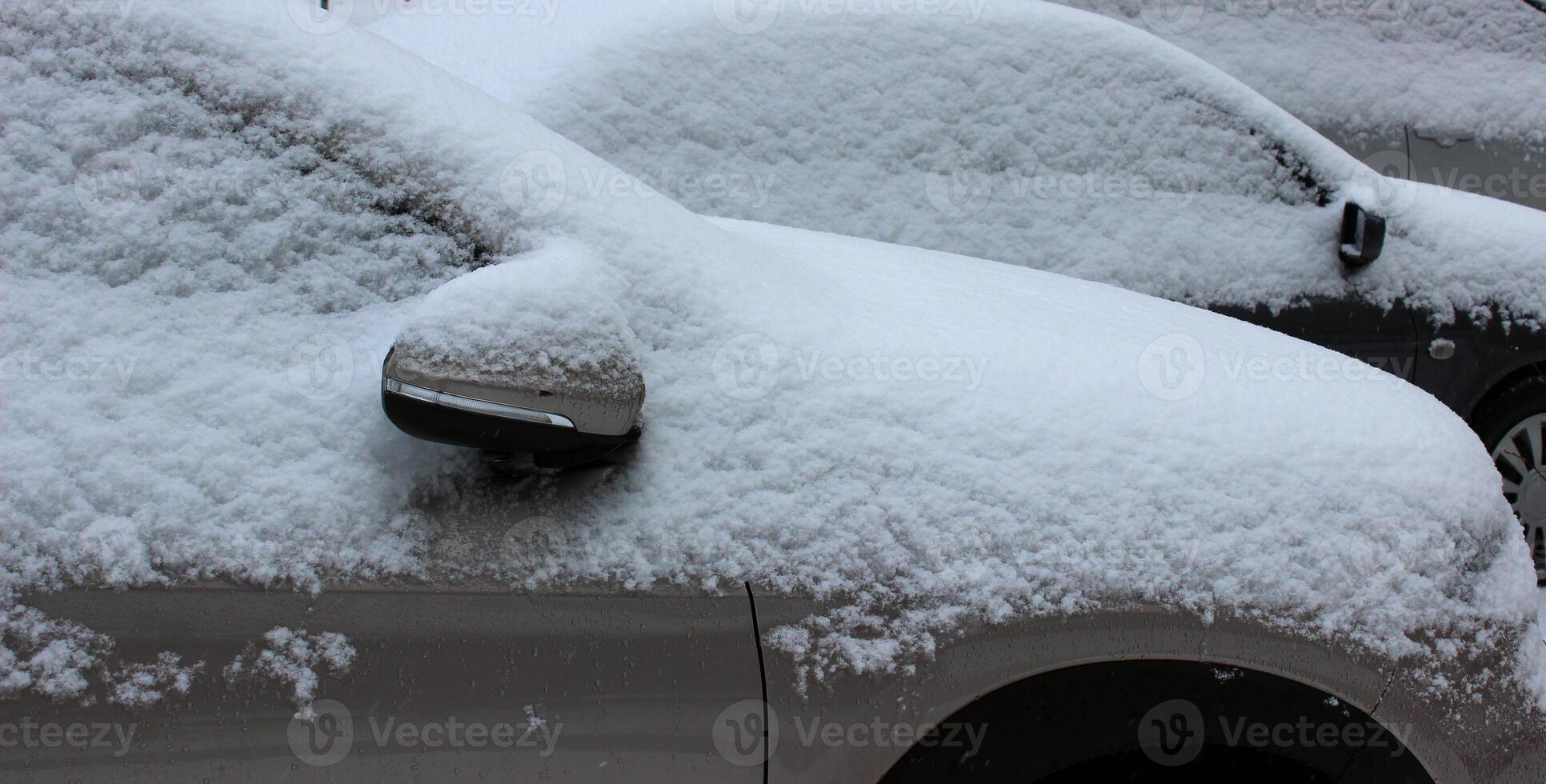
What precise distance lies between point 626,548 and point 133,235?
706mm

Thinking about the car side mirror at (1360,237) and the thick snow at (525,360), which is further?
the car side mirror at (1360,237)

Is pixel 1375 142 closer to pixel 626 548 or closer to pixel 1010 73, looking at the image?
pixel 1010 73
